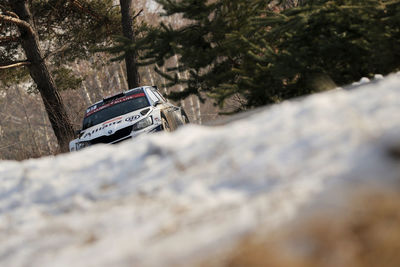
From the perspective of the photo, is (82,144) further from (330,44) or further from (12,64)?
(12,64)

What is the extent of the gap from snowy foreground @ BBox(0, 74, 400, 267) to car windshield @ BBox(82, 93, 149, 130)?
659cm

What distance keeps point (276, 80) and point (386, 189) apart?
16.1 feet

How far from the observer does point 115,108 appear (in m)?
8.81

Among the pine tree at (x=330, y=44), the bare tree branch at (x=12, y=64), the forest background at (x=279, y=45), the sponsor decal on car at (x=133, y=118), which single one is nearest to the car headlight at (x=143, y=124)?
the sponsor decal on car at (x=133, y=118)

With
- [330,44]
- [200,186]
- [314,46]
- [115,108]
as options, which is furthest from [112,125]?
[200,186]

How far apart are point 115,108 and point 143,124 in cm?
134

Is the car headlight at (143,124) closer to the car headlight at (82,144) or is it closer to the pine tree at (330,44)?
the car headlight at (82,144)

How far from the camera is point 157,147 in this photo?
6.30 ft

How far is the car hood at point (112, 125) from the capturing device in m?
7.77

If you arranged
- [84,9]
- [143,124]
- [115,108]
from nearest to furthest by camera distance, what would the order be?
[143,124], [115,108], [84,9]

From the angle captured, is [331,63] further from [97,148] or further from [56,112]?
[56,112]

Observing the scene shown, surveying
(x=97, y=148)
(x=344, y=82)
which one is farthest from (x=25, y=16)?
(x=97, y=148)

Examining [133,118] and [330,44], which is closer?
[330,44]

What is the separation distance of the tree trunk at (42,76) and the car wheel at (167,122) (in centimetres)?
472
